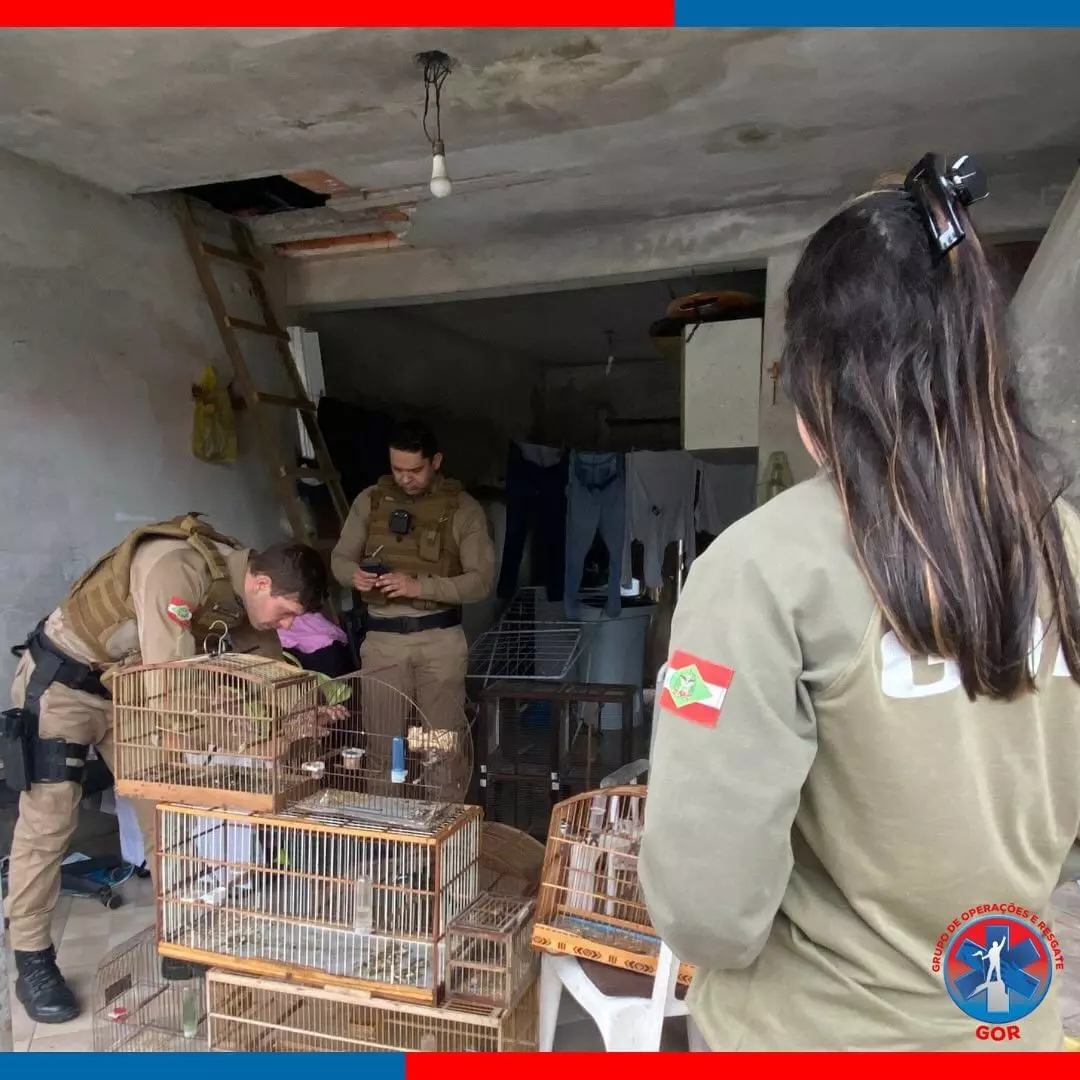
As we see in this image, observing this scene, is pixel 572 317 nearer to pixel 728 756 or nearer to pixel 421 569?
pixel 421 569

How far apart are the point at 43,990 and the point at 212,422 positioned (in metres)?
2.45

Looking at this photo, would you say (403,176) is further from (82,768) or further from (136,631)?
(82,768)

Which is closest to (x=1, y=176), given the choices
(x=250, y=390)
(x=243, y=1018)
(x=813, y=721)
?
(x=250, y=390)

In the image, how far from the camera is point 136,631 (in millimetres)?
2627

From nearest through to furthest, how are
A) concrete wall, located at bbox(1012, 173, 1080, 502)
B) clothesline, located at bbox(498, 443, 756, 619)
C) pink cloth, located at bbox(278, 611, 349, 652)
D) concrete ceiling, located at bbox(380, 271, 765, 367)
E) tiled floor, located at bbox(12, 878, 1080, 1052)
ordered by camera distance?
concrete wall, located at bbox(1012, 173, 1080, 502) → tiled floor, located at bbox(12, 878, 1080, 1052) → pink cloth, located at bbox(278, 611, 349, 652) → concrete ceiling, located at bbox(380, 271, 765, 367) → clothesline, located at bbox(498, 443, 756, 619)

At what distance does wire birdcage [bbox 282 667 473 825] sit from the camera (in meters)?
2.26

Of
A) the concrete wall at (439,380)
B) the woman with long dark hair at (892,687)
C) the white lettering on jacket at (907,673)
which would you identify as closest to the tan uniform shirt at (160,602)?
the woman with long dark hair at (892,687)

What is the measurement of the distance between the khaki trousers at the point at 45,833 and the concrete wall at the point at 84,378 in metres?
0.73

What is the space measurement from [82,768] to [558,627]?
3521 millimetres

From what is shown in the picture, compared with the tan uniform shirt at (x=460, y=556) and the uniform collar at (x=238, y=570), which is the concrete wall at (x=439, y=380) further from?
the uniform collar at (x=238, y=570)

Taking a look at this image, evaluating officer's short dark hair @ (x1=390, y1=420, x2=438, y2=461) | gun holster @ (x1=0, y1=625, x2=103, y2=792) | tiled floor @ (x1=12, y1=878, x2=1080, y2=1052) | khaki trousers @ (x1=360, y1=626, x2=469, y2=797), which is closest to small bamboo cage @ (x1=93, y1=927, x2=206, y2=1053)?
tiled floor @ (x1=12, y1=878, x2=1080, y2=1052)

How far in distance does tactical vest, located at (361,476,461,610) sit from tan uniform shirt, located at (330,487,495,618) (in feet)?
0.09

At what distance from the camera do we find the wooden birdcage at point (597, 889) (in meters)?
1.95

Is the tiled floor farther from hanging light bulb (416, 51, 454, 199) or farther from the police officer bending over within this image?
hanging light bulb (416, 51, 454, 199)
